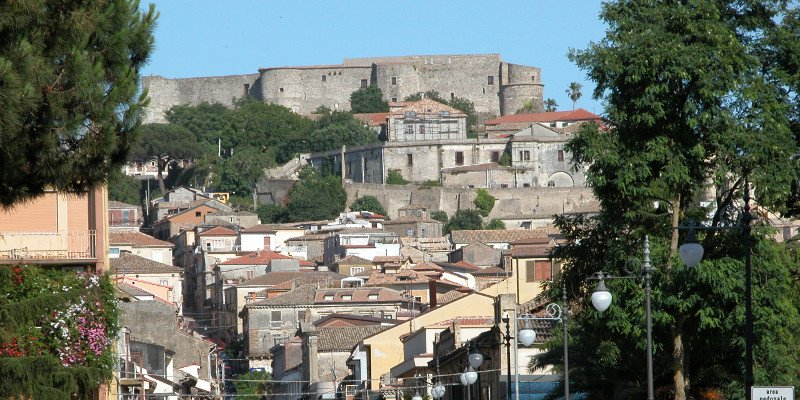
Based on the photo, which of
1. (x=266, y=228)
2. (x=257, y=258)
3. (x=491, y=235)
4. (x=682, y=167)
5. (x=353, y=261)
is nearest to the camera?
(x=682, y=167)

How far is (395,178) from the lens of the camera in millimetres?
145625

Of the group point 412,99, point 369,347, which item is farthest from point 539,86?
point 369,347

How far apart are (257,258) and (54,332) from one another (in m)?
87.1

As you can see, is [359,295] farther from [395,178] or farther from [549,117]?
[549,117]

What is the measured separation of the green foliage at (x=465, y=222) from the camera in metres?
133

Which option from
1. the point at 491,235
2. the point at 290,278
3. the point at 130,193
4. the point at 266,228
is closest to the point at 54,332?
the point at 290,278

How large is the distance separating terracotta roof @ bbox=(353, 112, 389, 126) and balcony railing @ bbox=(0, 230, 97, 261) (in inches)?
5423

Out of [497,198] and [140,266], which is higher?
[497,198]

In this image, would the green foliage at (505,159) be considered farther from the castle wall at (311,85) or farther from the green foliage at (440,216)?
the castle wall at (311,85)

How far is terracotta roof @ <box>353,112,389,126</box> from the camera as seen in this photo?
163250 millimetres

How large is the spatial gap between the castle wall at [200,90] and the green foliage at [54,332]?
541 feet

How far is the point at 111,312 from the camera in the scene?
21219 mm

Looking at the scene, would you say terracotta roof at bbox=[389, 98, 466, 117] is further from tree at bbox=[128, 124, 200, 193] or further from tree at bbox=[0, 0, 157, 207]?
tree at bbox=[0, 0, 157, 207]

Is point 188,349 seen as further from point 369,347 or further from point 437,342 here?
point 437,342
